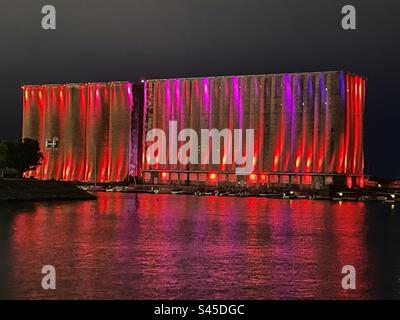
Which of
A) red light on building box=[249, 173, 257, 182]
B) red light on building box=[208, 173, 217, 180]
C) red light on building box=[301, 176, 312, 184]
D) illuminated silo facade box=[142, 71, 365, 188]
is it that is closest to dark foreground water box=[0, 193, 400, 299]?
illuminated silo facade box=[142, 71, 365, 188]

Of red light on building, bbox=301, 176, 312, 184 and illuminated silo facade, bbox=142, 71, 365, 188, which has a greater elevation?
illuminated silo facade, bbox=142, 71, 365, 188

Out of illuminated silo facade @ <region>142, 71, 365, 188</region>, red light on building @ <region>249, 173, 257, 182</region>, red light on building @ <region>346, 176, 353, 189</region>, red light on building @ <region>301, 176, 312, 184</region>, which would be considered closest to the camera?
illuminated silo facade @ <region>142, 71, 365, 188</region>

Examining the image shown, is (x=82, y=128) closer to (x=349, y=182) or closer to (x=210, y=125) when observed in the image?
(x=210, y=125)

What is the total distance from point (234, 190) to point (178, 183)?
43.1 feet

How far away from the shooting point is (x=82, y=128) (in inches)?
4882

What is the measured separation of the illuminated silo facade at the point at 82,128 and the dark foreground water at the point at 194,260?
276 feet

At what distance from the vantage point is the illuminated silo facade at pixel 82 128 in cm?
11844

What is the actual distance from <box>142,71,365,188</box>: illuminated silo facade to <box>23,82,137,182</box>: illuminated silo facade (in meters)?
5.64

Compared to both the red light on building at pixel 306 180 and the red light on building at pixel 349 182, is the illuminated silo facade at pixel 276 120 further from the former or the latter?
the red light on building at pixel 349 182

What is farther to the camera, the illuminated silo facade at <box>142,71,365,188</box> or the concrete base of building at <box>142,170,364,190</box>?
the concrete base of building at <box>142,170,364,190</box>

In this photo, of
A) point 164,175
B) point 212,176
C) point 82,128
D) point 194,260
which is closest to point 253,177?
point 212,176

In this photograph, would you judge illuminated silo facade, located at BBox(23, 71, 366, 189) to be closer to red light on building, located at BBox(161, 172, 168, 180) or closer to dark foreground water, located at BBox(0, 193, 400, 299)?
red light on building, located at BBox(161, 172, 168, 180)

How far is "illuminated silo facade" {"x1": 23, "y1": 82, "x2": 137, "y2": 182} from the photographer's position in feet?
389
